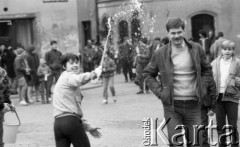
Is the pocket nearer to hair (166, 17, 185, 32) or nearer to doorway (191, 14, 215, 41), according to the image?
hair (166, 17, 185, 32)

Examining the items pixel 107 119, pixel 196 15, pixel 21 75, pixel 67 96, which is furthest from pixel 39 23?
pixel 67 96

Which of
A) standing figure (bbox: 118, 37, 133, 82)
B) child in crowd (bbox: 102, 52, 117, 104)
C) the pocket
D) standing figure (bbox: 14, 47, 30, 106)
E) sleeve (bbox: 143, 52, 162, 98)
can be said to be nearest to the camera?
the pocket

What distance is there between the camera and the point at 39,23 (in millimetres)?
28953

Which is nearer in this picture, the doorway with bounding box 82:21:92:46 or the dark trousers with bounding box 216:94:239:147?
the dark trousers with bounding box 216:94:239:147

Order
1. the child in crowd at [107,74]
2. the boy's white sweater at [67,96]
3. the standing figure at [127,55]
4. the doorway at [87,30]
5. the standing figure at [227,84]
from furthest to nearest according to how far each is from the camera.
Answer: the doorway at [87,30] → the standing figure at [127,55] → the child in crowd at [107,74] → the standing figure at [227,84] → the boy's white sweater at [67,96]

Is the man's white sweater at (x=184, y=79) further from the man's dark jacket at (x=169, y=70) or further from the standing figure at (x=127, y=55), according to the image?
the standing figure at (x=127, y=55)

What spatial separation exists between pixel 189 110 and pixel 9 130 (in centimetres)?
332

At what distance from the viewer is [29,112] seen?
16656 mm

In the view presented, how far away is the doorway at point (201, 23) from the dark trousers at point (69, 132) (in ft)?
95.6

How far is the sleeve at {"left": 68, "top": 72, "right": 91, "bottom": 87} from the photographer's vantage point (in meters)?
7.11

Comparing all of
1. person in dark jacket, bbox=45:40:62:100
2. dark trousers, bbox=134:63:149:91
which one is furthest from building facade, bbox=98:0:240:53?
person in dark jacket, bbox=45:40:62:100

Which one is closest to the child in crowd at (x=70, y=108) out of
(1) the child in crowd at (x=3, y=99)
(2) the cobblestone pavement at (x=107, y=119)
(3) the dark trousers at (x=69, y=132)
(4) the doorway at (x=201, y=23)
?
(3) the dark trousers at (x=69, y=132)

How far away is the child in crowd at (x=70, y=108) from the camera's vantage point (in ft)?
23.9

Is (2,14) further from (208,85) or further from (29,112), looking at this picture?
(208,85)
